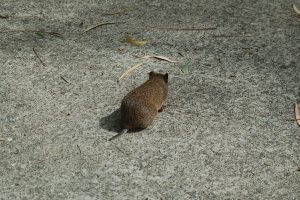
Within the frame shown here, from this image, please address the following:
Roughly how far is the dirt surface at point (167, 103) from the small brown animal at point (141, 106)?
13 centimetres

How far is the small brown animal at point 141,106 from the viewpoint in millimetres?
4426

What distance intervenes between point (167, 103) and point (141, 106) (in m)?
0.57

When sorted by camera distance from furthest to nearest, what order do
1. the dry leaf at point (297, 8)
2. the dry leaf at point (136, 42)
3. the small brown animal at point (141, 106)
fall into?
the dry leaf at point (297, 8), the dry leaf at point (136, 42), the small brown animal at point (141, 106)

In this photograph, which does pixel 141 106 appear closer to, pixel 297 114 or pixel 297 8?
pixel 297 114

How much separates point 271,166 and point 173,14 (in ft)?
8.75

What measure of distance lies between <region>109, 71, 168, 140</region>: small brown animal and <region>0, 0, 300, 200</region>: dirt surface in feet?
0.43

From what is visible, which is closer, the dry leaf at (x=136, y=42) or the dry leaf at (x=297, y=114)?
the dry leaf at (x=297, y=114)

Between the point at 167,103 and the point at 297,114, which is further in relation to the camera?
the point at 167,103

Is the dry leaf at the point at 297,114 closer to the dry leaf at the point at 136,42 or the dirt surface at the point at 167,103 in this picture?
the dirt surface at the point at 167,103

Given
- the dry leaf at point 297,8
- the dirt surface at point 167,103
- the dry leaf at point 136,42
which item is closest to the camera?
the dirt surface at point 167,103

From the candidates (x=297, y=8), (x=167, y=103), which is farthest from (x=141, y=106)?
(x=297, y=8)

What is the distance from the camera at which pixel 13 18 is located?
6.22m

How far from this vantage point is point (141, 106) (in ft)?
14.6

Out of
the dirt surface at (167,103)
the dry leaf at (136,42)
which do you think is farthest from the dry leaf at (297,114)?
the dry leaf at (136,42)
